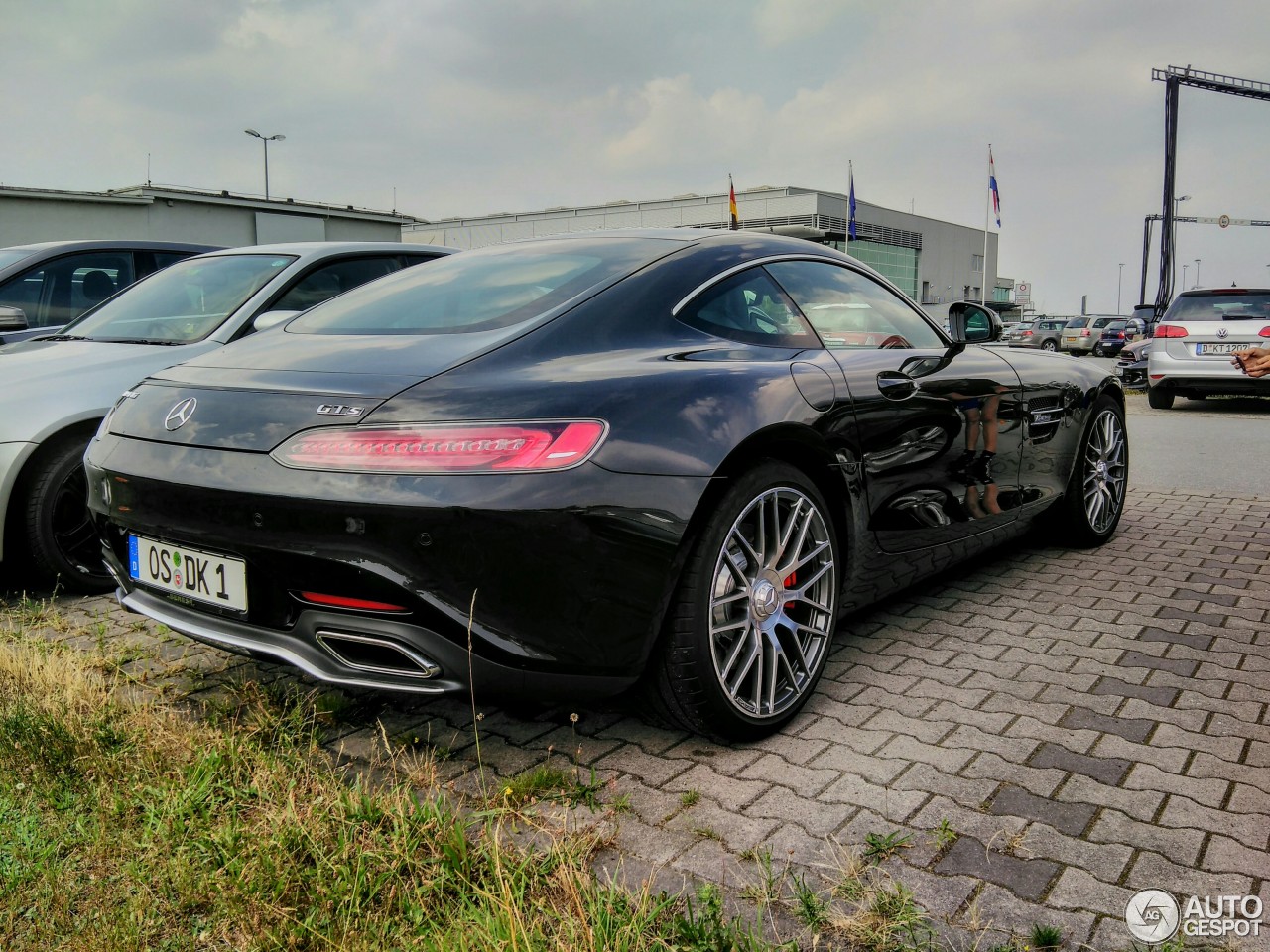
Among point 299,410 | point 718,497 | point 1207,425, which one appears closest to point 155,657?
point 299,410

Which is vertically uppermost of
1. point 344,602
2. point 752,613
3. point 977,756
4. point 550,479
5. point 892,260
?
point 892,260

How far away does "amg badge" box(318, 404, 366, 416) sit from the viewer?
238 centimetres

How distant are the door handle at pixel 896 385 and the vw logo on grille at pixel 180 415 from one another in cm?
205

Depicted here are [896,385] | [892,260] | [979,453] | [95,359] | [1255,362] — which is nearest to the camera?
[896,385]

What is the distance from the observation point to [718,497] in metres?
2.61

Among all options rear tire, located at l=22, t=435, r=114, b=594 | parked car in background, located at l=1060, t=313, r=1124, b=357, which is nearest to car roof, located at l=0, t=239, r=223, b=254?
rear tire, located at l=22, t=435, r=114, b=594

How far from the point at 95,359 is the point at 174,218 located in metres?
25.5

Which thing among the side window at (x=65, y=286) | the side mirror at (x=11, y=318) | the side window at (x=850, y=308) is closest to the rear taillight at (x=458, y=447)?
the side window at (x=850, y=308)

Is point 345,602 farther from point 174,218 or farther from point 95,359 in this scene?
point 174,218

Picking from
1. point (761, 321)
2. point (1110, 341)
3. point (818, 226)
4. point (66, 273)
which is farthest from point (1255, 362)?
point (818, 226)

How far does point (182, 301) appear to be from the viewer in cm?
512

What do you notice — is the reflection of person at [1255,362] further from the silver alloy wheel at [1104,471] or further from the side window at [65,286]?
the side window at [65,286]

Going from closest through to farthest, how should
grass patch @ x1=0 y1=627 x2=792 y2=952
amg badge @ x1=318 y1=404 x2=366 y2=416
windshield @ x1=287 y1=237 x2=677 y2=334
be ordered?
grass patch @ x1=0 y1=627 x2=792 y2=952
amg badge @ x1=318 y1=404 x2=366 y2=416
windshield @ x1=287 y1=237 x2=677 y2=334

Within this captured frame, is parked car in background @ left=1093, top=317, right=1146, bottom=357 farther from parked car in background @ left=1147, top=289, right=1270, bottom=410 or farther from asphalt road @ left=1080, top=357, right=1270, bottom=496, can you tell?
parked car in background @ left=1147, top=289, right=1270, bottom=410
